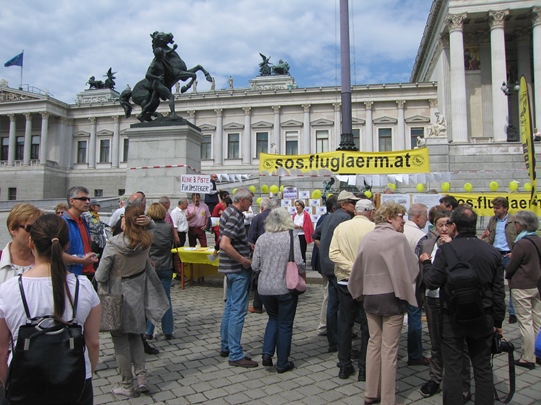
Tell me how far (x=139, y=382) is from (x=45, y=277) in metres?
2.34

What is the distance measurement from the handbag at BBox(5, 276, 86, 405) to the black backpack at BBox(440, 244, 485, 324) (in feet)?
9.47

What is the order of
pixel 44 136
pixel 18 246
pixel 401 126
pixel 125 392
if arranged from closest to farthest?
pixel 18 246 < pixel 125 392 < pixel 401 126 < pixel 44 136

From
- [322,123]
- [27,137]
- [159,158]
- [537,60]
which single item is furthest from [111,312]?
[27,137]

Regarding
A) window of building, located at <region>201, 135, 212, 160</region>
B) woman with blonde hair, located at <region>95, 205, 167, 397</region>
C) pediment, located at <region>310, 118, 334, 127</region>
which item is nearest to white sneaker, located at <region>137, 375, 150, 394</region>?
woman with blonde hair, located at <region>95, 205, 167, 397</region>

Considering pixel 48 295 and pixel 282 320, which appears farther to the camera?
pixel 282 320

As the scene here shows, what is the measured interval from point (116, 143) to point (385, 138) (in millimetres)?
35294

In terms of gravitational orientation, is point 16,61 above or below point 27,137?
above

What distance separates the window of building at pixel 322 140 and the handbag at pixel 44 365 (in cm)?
5146

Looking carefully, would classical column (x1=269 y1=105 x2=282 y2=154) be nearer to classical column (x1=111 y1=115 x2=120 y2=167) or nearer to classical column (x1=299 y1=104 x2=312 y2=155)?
classical column (x1=299 y1=104 x2=312 y2=155)

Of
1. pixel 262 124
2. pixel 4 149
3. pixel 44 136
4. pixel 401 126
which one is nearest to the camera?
pixel 401 126

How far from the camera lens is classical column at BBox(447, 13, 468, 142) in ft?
111

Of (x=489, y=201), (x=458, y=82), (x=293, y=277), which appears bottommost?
(x=293, y=277)

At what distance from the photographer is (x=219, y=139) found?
54.7 m

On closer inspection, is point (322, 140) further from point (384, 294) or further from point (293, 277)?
point (384, 294)
